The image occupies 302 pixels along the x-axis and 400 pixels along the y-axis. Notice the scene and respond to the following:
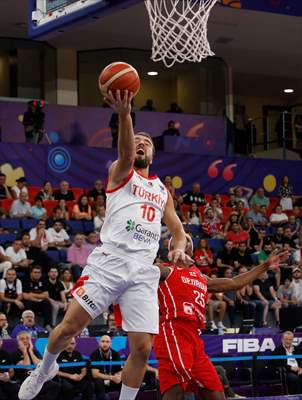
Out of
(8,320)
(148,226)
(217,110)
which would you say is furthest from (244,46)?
(148,226)

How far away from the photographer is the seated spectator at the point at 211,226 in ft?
67.5

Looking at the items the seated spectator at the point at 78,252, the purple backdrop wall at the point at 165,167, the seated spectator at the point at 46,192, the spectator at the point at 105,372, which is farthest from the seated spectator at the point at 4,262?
the purple backdrop wall at the point at 165,167

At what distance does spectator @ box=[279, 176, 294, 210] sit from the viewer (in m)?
23.8

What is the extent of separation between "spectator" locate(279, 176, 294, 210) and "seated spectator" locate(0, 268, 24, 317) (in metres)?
10.2

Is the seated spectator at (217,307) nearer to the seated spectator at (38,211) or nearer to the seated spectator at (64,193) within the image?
the seated spectator at (38,211)

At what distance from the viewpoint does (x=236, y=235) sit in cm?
2025

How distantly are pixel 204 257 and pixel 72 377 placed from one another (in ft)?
20.5

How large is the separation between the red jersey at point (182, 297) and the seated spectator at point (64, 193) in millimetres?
12260

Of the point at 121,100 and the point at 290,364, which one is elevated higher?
the point at 121,100

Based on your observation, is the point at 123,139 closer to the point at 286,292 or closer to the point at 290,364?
the point at 290,364

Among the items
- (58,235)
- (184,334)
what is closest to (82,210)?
(58,235)

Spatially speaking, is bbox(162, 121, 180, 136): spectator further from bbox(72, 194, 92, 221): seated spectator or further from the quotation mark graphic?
bbox(72, 194, 92, 221): seated spectator

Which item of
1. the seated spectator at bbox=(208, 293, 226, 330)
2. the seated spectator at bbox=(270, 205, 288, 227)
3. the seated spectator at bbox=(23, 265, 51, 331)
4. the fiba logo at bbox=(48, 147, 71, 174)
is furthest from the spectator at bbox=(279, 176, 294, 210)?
the seated spectator at bbox=(23, 265, 51, 331)

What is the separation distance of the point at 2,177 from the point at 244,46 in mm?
10216
